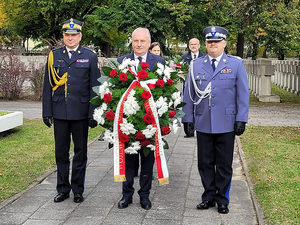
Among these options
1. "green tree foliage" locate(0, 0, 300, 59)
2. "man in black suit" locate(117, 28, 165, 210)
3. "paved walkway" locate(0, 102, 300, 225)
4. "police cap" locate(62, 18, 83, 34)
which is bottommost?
"paved walkway" locate(0, 102, 300, 225)

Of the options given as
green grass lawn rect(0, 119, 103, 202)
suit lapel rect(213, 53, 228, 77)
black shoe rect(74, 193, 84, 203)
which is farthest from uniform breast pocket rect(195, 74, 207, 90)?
green grass lawn rect(0, 119, 103, 202)

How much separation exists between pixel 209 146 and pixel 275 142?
5.63 m

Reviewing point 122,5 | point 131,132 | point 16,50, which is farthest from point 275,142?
point 122,5

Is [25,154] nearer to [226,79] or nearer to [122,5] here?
[226,79]

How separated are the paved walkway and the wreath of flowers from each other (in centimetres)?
77

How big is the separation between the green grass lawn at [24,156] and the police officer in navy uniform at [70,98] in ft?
3.27

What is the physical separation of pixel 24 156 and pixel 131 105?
4.44m

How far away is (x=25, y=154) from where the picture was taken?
33.3 ft

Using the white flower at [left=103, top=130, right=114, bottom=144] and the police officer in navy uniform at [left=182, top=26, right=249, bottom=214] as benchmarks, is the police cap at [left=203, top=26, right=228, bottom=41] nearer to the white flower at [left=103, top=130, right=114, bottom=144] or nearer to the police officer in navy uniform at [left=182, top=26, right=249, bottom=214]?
the police officer in navy uniform at [left=182, top=26, right=249, bottom=214]

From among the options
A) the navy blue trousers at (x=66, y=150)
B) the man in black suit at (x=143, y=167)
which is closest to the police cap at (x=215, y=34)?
the man in black suit at (x=143, y=167)

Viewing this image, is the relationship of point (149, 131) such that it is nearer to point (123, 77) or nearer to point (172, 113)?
point (172, 113)

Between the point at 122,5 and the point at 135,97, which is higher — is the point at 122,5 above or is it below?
above

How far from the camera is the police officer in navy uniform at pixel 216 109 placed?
246 inches

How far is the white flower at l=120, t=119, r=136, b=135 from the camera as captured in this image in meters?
6.15
